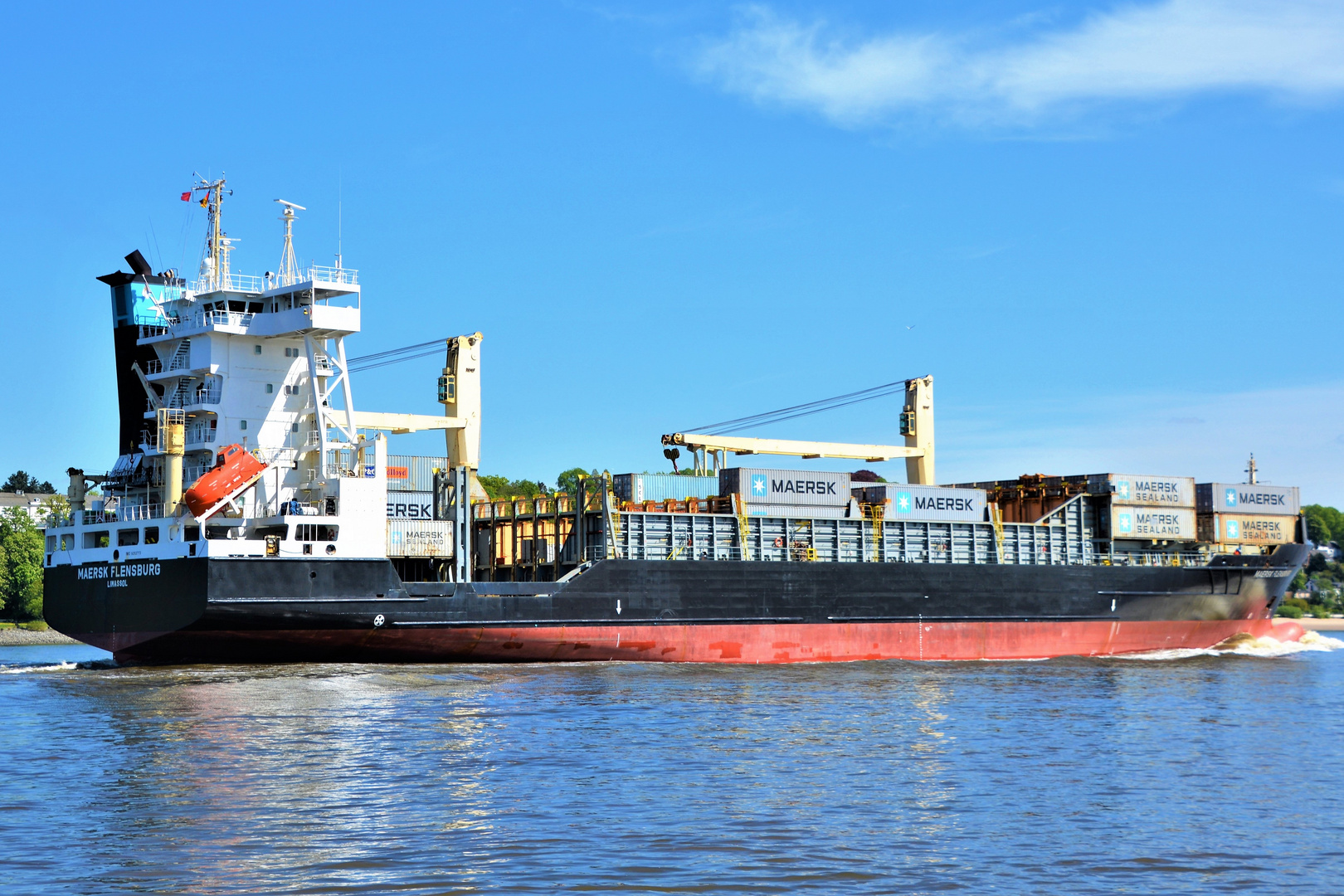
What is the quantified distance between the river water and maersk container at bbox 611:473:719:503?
394 inches

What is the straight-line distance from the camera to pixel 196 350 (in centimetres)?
3609

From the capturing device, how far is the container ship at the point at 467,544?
33781 mm

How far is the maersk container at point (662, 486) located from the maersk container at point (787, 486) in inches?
22.2

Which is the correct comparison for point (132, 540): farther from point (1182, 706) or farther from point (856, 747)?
point (1182, 706)

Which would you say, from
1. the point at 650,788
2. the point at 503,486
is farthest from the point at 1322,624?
the point at 650,788

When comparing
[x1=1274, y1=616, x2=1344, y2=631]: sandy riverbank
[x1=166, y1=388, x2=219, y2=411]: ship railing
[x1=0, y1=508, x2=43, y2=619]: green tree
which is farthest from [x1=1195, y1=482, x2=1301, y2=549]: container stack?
[x1=1274, y1=616, x2=1344, y2=631]: sandy riverbank

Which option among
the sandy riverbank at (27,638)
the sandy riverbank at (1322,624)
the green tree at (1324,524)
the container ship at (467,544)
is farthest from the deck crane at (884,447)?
the green tree at (1324,524)

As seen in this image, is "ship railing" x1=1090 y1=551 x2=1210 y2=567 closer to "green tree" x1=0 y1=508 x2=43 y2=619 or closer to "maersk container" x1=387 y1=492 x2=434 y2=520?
"maersk container" x1=387 y1=492 x2=434 y2=520

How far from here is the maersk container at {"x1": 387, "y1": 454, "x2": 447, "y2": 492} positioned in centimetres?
4062

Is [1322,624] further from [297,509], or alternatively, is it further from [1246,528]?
[297,509]

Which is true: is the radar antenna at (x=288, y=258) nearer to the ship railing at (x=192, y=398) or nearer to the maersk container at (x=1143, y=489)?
the ship railing at (x=192, y=398)

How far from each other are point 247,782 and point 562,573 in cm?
2364

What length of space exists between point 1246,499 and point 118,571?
136 ft

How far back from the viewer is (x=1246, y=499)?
53.0 meters
